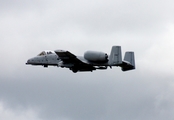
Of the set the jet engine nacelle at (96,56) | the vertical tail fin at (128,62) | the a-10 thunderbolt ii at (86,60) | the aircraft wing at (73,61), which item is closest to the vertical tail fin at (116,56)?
the a-10 thunderbolt ii at (86,60)

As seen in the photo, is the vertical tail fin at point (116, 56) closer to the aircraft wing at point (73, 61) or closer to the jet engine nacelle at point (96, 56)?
the jet engine nacelle at point (96, 56)

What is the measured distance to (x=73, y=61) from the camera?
441 feet

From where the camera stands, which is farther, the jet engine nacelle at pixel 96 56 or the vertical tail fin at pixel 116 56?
the jet engine nacelle at pixel 96 56

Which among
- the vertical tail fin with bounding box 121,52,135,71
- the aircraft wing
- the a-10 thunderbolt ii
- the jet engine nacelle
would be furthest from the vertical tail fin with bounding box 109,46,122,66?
the aircraft wing

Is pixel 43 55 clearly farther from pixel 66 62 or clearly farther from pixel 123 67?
pixel 123 67

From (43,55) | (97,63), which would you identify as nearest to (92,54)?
(97,63)

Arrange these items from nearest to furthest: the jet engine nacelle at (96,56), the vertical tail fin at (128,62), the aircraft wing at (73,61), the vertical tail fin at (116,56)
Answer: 1. the vertical tail fin at (116,56)
2. the jet engine nacelle at (96,56)
3. the vertical tail fin at (128,62)
4. the aircraft wing at (73,61)

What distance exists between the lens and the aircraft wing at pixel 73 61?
434 ft

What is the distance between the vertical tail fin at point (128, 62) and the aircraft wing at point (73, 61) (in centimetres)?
587

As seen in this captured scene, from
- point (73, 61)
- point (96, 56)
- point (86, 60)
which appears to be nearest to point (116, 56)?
point (96, 56)

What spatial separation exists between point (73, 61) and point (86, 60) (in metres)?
2.66

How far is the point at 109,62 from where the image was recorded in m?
130

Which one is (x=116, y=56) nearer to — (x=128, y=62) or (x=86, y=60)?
(x=128, y=62)

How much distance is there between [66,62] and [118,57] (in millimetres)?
10903
